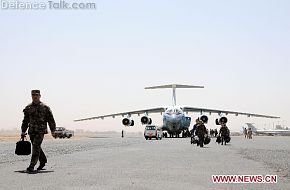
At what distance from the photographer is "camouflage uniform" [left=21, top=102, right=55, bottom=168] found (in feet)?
37.7

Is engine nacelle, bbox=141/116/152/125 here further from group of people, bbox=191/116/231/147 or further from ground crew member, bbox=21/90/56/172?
ground crew member, bbox=21/90/56/172

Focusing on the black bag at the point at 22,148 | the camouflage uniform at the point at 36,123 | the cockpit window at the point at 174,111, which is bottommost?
the black bag at the point at 22,148

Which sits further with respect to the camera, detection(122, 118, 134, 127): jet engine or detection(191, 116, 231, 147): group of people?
detection(122, 118, 134, 127): jet engine

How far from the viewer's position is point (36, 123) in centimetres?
1150

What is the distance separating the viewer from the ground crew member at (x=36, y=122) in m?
11.5

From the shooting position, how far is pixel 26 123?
38.1 feet

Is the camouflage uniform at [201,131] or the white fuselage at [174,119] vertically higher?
the white fuselage at [174,119]

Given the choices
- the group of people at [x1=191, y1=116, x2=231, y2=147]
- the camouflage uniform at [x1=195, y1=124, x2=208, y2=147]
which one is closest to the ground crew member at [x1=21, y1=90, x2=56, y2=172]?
the group of people at [x1=191, y1=116, x2=231, y2=147]

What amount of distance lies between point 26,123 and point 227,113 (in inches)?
2075

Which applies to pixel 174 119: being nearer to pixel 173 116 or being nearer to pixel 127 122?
pixel 173 116

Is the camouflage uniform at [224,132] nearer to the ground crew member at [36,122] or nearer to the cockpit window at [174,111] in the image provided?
the cockpit window at [174,111]

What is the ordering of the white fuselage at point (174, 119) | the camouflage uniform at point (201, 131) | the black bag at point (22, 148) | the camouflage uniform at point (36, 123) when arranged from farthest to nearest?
the white fuselage at point (174, 119), the camouflage uniform at point (201, 131), the black bag at point (22, 148), the camouflage uniform at point (36, 123)

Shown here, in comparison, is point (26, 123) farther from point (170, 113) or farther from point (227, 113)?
point (227, 113)

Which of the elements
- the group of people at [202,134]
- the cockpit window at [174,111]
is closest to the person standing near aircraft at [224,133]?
the group of people at [202,134]
